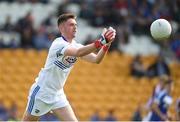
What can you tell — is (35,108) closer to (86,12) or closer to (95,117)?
(95,117)

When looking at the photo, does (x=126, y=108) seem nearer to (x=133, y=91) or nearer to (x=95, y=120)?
(x=133, y=91)

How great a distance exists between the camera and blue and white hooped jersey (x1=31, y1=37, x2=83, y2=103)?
29.3 feet

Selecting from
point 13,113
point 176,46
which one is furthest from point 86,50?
Result: point 176,46

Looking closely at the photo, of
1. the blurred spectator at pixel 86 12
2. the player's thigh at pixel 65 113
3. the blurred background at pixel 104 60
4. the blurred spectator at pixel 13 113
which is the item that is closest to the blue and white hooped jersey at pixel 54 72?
the player's thigh at pixel 65 113

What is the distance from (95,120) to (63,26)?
7750 mm

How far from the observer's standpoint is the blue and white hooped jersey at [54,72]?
29.3 ft

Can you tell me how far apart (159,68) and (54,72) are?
1023 centimetres

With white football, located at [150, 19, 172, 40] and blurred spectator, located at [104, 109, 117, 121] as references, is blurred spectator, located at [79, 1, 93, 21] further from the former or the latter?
white football, located at [150, 19, 172, 40]

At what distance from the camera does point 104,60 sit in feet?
62.7

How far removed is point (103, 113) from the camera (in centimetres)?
1783

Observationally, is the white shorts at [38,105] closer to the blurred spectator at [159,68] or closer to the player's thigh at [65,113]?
the player's thigh at [65,113]

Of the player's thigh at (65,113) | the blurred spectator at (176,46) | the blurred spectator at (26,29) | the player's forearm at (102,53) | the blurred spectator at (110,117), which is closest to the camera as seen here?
the player's forearm at (102,53)

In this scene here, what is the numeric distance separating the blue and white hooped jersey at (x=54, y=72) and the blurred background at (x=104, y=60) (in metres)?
6.53

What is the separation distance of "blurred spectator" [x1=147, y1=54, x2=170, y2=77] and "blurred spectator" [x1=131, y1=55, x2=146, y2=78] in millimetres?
200
